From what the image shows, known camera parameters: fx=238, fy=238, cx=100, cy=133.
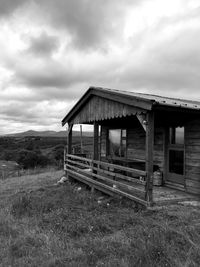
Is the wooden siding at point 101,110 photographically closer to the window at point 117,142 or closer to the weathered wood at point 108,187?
the window at point 117,142

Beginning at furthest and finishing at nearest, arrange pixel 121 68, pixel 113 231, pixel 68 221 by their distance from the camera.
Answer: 1. pixel 121 68
2. pixel 68 221
3. pixel 113 231

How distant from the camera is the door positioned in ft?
28.2

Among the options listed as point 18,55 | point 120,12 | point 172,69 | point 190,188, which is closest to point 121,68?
point 172,69

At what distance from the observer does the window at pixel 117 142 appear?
12.2 metres

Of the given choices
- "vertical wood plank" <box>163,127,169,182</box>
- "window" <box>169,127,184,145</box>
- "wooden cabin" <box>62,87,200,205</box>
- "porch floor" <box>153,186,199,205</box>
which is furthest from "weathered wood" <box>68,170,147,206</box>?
"window" <box>169,127,184,145</box>

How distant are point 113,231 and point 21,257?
2.02m

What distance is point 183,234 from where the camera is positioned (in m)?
4.56

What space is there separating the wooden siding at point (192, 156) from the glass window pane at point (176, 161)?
15.8 inches

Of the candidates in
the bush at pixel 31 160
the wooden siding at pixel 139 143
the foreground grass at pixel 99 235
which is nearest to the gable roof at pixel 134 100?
the wooden siding at pixel 139 143

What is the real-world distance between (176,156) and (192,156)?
946 millimetres

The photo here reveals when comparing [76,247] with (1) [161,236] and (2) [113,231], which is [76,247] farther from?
(1) [161,236]

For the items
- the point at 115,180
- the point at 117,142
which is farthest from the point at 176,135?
the point at 117,142

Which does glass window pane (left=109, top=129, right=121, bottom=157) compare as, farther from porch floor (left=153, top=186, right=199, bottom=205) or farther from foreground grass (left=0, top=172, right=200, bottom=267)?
foreground grass (left=0, top=172, right=200, bottom=267)

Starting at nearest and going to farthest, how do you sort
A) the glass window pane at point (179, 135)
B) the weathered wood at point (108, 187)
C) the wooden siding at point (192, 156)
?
the weathered wood at point (108, 187) < the wooden siding at point (192, 156) < the glass window pane at point (179, 135)
